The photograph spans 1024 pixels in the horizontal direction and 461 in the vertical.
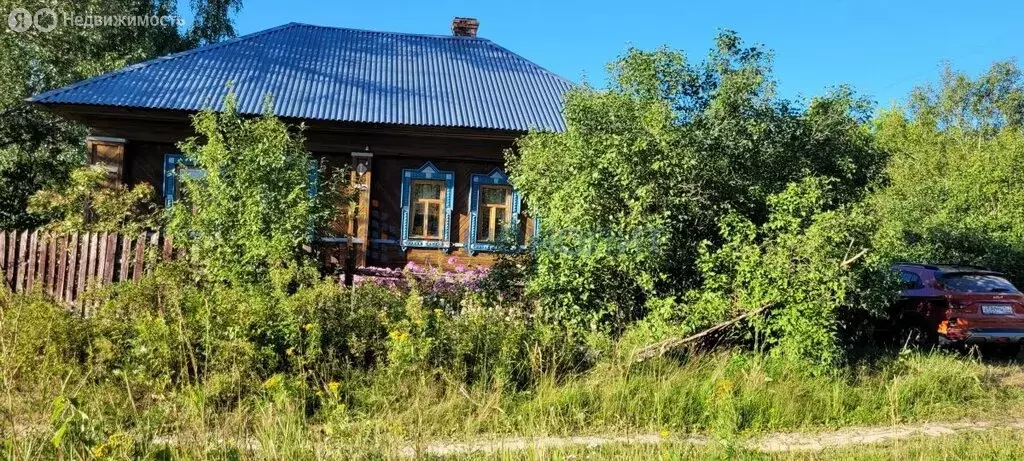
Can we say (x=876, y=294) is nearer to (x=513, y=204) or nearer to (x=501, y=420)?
(x=501, y=420)

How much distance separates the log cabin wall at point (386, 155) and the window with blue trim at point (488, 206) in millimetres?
146

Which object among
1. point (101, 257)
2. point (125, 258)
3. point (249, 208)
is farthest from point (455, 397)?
point (101, 257)

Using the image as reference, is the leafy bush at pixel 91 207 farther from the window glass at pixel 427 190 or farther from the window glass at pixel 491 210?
the window glass at pixel 491 210

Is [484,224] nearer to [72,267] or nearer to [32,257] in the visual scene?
[72,267]

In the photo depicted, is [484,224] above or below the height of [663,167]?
below

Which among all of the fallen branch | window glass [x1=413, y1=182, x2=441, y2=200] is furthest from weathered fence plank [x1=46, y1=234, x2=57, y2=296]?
window glass [x1=413, y1=182, x2=441, y2=200]

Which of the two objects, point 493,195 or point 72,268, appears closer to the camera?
point 72,268

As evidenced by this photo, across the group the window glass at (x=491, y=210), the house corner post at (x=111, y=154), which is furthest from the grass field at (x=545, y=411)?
the house corner post at (x=111, y=154)

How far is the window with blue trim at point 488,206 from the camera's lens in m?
14.4

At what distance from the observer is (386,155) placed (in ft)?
46.1

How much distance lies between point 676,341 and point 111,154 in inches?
466

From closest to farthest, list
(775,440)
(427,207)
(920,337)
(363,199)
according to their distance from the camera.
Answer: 1. (775,440)
2. (920,337)
3. (363,199)
4. (427,207)

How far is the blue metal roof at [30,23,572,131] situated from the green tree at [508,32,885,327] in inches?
258

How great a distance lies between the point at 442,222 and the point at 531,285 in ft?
25.0
